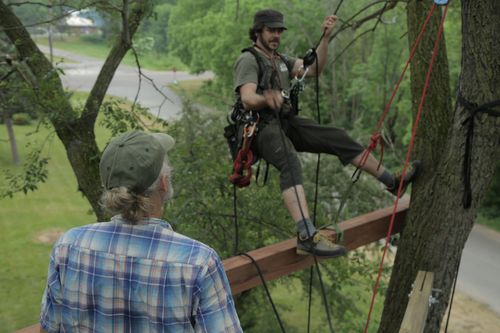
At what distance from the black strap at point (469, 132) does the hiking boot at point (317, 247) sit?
28.2 inches

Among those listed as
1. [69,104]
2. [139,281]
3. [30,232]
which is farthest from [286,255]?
[30,232]

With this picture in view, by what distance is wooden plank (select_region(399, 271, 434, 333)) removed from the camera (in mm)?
2471

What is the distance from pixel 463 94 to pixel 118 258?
2.08 m

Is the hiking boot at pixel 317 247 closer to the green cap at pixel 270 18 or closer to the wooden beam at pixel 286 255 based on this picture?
the wooden beam at pixel 286 255

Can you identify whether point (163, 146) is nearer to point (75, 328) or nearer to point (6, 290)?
point (75, 328)

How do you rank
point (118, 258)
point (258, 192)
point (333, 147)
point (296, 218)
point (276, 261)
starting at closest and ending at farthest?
point (118, 258)
point (276, 261)
point (296, 218)
point (333, 147)
point (258, 192)

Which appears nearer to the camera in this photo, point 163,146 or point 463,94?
point 163,146

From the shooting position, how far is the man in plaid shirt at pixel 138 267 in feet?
4.61

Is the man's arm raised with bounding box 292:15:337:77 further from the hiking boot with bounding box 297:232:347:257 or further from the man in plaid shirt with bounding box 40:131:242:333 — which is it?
the man in plaid shirt with bounding box 40:131:242:333

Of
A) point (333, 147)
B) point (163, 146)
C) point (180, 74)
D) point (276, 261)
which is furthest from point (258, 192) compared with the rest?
point (180, 74)

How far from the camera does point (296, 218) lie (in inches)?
118

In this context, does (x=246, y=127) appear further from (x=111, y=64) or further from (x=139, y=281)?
(x=111, y=64)

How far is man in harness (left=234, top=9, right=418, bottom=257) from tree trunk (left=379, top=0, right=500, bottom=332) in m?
0.23

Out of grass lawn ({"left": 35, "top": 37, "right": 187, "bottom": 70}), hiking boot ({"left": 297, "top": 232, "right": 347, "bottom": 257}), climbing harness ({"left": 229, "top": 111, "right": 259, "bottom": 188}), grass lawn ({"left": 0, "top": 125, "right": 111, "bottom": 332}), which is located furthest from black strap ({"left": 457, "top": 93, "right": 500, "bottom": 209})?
grass lawn ({"left": 35, "top": 37, "right": 187, "bottom": 70})
